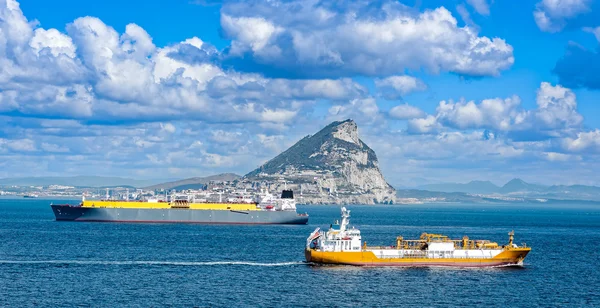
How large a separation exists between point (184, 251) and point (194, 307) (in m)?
48.3

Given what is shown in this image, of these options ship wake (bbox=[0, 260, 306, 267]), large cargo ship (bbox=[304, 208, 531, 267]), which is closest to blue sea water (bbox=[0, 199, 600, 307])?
ship wake (bbox=[0, 260, 306, 267])

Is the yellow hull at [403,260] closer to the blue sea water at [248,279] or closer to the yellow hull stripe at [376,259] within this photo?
the yellow hull stripe at [376,259]

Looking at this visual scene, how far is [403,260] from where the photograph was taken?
9662cm

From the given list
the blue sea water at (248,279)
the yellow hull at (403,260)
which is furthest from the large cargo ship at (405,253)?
the blue sea water at (248,279)

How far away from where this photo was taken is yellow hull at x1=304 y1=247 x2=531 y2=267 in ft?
314

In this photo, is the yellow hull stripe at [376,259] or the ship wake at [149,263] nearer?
the yellow hull stripe at [376,259]

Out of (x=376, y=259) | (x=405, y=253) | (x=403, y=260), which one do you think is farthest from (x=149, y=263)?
(x=405, y=253)

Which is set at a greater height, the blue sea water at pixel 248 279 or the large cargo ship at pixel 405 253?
the large cargo ship at pixel 405 253

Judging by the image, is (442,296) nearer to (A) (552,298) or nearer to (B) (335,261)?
(A) (552,298)

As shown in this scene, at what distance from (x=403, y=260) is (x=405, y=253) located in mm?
1116

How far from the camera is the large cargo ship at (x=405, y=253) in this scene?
95812 millimetres

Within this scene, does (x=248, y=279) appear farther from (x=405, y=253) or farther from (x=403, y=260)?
(x=405, y=253)

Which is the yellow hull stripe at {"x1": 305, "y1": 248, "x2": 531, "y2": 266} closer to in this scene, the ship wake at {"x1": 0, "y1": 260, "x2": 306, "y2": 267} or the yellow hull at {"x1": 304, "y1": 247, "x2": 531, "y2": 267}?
the yellow hull at {"x1": 304, "y1": 247, "x2": 531, "y2": 267}

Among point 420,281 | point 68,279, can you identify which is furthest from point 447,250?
A: point 68,279
